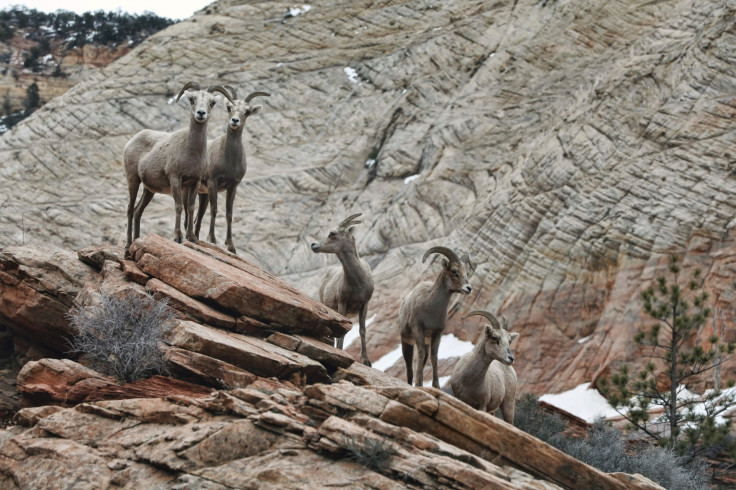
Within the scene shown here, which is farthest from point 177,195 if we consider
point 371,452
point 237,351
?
point 371,452

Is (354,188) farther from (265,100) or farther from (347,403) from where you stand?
(347,403)

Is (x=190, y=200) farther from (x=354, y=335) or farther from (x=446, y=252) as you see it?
(x=354, y=335)

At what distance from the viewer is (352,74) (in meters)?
38.6

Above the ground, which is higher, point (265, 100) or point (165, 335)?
point (265, 100)

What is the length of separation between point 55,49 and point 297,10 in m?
31.0

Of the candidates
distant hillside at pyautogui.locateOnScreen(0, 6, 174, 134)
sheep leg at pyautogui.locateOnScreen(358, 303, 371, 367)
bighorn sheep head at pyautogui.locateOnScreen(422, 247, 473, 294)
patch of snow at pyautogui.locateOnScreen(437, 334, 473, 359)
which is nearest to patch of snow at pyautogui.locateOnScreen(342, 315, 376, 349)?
patch of snow at pyautogui.locateOnScreen(437, 334, 473, 359)

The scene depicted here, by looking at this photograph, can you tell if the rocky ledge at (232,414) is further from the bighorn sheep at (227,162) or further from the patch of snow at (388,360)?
the patch of snow at (388,360)

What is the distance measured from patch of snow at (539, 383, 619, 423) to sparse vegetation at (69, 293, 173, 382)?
13174 millimetres

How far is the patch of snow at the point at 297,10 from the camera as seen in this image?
4216 cm

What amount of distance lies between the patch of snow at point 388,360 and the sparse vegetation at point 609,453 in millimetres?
8225

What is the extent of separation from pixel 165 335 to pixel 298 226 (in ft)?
74.8

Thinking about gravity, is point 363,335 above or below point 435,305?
below

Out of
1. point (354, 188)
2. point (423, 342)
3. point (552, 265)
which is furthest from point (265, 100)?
point (423, 342)

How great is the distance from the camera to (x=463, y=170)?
31422 mm
